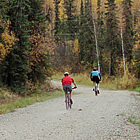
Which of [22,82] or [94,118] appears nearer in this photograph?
[94,118]

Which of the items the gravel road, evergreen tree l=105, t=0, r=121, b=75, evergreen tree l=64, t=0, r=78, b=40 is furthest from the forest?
evergreen tree l=64, t=0, r=78, b=40

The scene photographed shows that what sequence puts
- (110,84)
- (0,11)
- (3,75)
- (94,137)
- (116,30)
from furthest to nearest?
(116,30) < (110,84) < (3,75) < (0,11) < (94,137)

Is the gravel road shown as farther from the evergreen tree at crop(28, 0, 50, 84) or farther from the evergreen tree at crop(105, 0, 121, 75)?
the evergreen tree at crop(105, 0, 121, 75)

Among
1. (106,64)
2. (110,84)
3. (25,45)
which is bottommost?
(110,84)

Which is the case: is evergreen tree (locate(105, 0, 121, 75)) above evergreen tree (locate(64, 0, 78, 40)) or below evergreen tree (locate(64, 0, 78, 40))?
below

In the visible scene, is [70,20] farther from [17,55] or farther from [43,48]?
[17,55]

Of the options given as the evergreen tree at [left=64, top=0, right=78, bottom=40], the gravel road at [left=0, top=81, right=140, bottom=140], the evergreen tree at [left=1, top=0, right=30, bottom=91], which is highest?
the evergreen tree at [left=64, top=0, right=78, bottom=40]

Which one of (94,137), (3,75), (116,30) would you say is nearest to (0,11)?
(3,75)

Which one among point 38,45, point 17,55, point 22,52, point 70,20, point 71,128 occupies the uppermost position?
point 70,20

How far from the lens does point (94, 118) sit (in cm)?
1038

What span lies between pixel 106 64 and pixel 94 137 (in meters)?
31.0

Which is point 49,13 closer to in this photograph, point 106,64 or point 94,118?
point 106,64

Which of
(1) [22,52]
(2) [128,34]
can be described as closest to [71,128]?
(1) [22,52]

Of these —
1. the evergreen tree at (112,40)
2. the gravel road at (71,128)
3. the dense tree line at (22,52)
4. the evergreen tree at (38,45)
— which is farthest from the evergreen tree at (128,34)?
the gravel road at (71,128)
